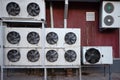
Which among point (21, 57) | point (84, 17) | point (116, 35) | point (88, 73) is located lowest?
point (88, 73)

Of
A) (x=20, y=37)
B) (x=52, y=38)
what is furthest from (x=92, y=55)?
(x=20, y=37)

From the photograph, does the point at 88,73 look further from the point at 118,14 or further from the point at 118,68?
the point at 118,14

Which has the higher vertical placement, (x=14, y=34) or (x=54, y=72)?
(x=14, y=34)

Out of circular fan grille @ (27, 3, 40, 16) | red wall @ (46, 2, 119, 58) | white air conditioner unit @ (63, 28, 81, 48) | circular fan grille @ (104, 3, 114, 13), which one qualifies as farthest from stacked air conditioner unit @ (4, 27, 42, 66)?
circular fan grille @ (104, 3, 114, 13)

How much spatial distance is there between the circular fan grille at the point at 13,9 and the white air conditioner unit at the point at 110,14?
2.41m

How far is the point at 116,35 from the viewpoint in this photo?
6.91 meters

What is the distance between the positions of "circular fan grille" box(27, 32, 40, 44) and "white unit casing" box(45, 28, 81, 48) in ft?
0.73

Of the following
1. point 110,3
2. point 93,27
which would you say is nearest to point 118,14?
point 110,3

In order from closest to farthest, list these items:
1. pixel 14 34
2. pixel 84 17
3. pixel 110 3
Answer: pixel 14 34 → pixel 110 3 → pixel 84 17

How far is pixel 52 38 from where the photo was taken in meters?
5.51

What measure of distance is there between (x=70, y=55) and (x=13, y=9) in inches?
72.1

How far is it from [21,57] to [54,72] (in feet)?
4.71

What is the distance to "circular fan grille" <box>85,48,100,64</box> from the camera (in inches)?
231

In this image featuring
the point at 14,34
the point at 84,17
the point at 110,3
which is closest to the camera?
the point at 14,34
